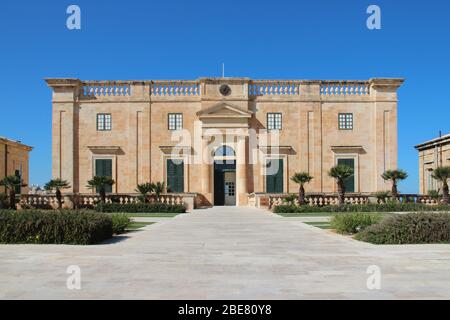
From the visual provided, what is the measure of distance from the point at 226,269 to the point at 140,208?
2061 cm

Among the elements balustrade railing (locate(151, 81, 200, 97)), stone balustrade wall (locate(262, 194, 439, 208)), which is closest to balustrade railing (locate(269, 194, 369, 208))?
stone balustrade wall (locate(262, 194, 439, 208))

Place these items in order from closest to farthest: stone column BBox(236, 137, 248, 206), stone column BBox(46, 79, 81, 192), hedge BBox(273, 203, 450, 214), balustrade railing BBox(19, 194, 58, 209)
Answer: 1. hedge BBox(273, 203, 450, 214)
2. balustrade railing BBox(19, 194, 58, 209)
3. stone column BBox(236, 137, 248, 206)
4. stone column BBox(46, 79, 81, 192)

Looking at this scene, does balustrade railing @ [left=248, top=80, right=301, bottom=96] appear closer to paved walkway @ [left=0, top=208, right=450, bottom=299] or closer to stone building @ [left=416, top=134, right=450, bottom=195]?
stone building @ [left=416, top=134, right=450, bottom=195]

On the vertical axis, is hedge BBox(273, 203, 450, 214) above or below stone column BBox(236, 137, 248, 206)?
below

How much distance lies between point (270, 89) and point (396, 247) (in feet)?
89.7

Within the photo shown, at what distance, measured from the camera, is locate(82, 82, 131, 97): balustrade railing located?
38.2m

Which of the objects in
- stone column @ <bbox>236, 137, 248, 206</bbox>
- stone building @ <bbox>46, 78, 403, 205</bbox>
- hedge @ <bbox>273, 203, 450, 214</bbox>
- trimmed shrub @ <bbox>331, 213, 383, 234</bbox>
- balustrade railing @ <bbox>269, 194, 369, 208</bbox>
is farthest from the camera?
stone building @ <bbox>46, 78, 403, 205</bbox>

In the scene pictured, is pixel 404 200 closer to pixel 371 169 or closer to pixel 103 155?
pixel 371 169

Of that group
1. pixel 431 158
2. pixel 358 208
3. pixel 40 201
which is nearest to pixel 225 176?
pixel 358 208

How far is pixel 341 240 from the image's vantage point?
44.4ft

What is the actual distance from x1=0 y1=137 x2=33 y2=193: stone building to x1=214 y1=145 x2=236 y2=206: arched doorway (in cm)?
1790

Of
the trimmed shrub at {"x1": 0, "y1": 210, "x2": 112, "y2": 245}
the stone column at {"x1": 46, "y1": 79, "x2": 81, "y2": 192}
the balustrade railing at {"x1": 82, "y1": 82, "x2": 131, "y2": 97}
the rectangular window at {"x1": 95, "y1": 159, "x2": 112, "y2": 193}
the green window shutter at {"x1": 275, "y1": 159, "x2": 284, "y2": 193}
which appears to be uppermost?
the balustrade railing at {"x1": 82, "y1": 82, "x2": 131, "y2": 97}

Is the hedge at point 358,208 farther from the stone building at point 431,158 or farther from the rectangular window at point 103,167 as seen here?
the rectangular window at point 103,167

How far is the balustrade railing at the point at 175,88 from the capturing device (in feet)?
125
